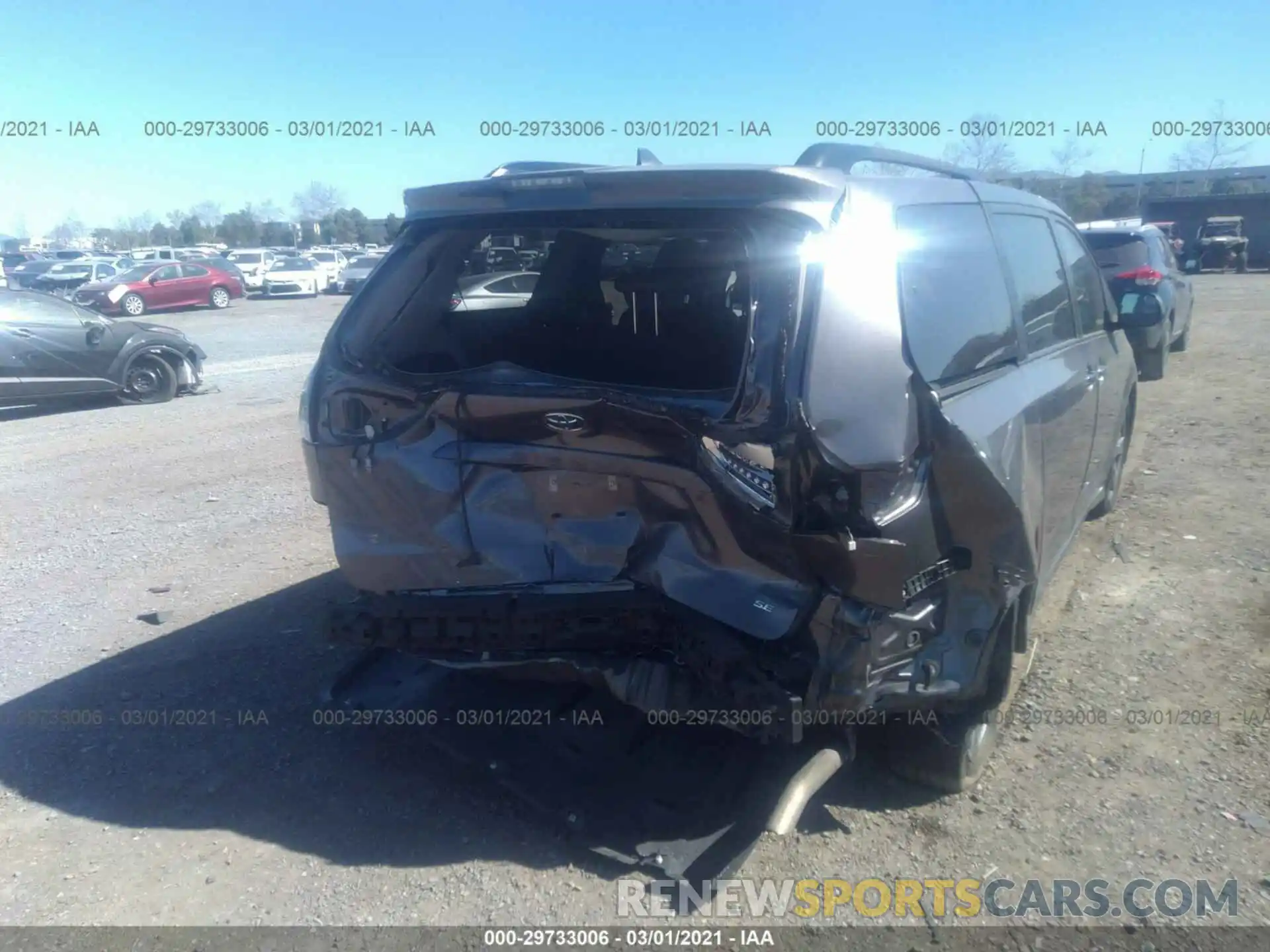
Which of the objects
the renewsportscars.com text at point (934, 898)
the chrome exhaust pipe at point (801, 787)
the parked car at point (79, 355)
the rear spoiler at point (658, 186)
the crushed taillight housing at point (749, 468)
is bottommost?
the renewsportscars.com text at point (934, 898)

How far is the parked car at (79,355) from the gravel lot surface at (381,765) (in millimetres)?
5159

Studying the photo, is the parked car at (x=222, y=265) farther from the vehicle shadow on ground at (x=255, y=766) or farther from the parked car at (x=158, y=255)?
the vehicle shadow on ground at (x=255, y=766)

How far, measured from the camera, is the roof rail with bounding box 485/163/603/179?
140 inches

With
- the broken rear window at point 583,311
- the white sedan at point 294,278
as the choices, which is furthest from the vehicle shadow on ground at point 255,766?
the white sedan at point 294,278

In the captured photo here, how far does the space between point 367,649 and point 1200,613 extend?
3.72 meters

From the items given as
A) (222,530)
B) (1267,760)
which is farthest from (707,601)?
(222,530)

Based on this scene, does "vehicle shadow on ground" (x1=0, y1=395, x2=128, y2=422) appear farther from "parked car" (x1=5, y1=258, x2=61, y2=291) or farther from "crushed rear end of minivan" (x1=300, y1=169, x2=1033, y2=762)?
"parked car" (x1=5, y1=258, x2=61, y2=291)

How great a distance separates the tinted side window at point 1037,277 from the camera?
12.8 ft

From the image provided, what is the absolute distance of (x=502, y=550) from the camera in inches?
126

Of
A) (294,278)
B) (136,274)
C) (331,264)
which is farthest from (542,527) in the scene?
(331,264)

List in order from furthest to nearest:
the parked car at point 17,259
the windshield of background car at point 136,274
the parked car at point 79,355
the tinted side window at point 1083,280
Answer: the parked car at point 17,259 → the windshield of background car at point 136,274 → the parked car at point 79,355 → the tinted side window at point 1083,280

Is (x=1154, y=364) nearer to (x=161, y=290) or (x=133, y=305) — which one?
(x=133, y=305)

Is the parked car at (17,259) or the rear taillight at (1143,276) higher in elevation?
the rear taillight at (1143,276)

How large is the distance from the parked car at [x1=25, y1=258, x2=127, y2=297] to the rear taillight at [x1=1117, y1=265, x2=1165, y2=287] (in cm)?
3268
